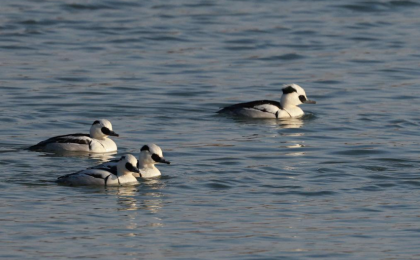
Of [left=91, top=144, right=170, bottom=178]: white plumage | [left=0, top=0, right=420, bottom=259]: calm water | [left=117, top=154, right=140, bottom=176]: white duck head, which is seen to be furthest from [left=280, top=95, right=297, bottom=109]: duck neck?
[left=117, top=154, right=140, bottom=176]: white duck head

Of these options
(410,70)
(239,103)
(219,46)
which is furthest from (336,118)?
(219,46)

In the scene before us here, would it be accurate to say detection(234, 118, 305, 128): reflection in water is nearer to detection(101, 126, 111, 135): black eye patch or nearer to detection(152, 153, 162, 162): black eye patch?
detection(101, 126, 111, 135): black eye patch

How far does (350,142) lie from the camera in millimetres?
21047

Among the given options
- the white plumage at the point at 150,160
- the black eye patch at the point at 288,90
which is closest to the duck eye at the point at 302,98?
the black eye patch at the point at 288,90

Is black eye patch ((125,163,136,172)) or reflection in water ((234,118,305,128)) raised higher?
black eye patch ((125,163,136,172))

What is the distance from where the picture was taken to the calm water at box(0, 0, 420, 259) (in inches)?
555

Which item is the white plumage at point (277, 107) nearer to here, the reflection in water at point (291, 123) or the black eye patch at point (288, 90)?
the black eye patch at point (288, 90)

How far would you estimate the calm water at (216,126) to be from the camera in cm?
1409

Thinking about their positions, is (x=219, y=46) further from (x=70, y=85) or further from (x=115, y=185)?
(x=115, y=185)

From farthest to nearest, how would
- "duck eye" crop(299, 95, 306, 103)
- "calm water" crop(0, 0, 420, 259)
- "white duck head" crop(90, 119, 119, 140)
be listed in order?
"duck eye" crop(299, 95, 306, 103), "white duck head" crop(90, 119, 119, 140), "calm water" crop(0, 0, 420, 259)

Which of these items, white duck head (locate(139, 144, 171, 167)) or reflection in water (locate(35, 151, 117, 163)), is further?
reflection in water (locate(35, 151, 117, 163))

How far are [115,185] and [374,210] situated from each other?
4064mm

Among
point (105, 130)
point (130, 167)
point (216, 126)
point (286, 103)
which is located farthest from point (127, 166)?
point (286, 103)

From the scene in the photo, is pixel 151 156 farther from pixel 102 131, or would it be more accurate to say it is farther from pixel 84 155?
pixel 102 131
